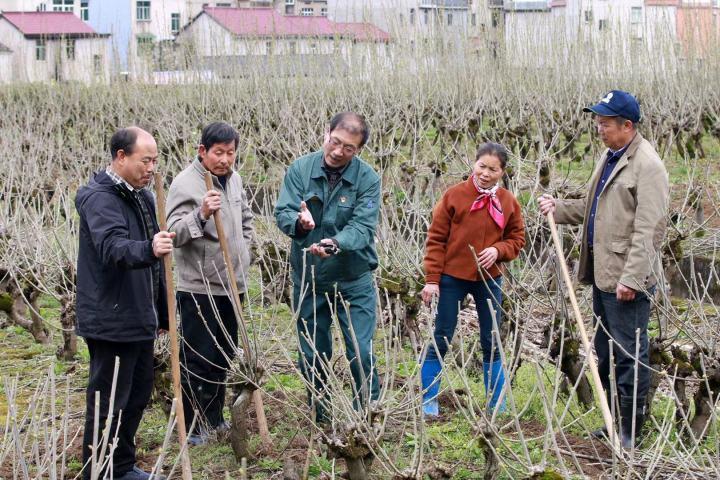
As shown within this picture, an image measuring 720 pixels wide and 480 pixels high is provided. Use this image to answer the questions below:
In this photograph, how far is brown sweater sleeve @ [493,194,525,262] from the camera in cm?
536

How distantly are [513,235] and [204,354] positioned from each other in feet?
5.70

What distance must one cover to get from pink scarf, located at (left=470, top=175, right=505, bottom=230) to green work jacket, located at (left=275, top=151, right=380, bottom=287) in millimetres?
590

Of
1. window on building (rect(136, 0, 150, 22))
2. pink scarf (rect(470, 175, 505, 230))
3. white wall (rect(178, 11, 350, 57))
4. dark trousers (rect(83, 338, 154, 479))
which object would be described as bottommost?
dark trousers (rect(83, 338, 154, 479))

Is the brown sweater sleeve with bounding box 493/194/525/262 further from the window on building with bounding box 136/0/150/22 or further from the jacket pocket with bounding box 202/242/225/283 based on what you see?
the window on building with bounding box 136/0/150/22

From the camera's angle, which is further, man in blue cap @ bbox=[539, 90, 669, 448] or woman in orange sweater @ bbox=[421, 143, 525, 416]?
woman in orange sweater @ bbox=[421, 143, 525, 416]

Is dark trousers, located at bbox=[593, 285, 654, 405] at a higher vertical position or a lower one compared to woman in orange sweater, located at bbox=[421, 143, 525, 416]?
lower

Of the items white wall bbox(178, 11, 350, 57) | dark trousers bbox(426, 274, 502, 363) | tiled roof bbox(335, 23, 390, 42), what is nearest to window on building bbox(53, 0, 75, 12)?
white wall bbox(178, 11, 350, 57)

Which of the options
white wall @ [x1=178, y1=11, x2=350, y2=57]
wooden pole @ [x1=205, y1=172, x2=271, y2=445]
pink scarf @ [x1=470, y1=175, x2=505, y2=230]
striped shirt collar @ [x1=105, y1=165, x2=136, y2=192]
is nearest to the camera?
striped shirt collar @ [x1=105, y1=165, x2=136, y2=192]

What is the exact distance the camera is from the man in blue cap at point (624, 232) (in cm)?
473

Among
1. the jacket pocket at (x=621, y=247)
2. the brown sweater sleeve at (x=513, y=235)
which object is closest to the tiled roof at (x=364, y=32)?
the brown sweater sleeve at (x=513, y=235)

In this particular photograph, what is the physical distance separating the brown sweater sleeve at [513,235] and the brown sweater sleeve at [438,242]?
0.27m

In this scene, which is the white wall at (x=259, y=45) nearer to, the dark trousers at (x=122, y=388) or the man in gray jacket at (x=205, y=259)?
the man in gray jacket at (x=205, y=259)

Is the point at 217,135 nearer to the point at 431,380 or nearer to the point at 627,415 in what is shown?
the point at 431,380

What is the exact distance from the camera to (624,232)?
4840 mm
